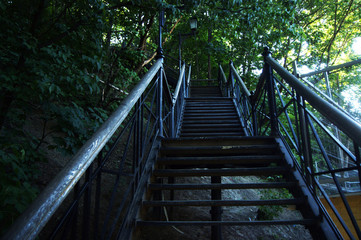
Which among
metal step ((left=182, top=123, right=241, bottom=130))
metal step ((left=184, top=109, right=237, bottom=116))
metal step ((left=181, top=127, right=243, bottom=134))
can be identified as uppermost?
metal step ((left=184, top=109, right=237, bottom=116))

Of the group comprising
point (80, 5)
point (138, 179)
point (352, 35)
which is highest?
point (352, 35)

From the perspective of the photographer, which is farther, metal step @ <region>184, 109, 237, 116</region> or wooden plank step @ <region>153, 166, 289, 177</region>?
metal step @ <region>184, 109, 237, 116</region>

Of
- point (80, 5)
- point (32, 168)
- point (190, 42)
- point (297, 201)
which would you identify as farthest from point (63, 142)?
point (190, 42)

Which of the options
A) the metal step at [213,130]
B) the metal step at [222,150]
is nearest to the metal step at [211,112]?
the metal step at [213,130]

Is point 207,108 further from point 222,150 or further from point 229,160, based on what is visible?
point 229,160

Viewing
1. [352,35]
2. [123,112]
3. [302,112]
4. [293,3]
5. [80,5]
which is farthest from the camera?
[352,35]

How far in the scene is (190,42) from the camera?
17250 mm

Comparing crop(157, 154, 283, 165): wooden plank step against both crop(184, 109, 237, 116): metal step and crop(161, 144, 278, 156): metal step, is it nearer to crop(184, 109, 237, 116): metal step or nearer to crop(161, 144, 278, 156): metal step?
crop(161, 144, 278, 156): metal step

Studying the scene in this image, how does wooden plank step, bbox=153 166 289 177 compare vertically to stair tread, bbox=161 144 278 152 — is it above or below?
below

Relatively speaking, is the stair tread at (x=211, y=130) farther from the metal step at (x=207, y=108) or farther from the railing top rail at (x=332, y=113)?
the railing top rail at (x=332, y=113)

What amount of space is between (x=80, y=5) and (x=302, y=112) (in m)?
2.66

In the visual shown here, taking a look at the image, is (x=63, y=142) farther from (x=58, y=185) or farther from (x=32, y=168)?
(x=58, y=185)

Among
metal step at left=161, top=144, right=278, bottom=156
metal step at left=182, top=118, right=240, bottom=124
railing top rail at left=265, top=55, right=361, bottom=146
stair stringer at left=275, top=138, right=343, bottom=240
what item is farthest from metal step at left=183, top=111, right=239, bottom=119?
stair stringer at left=275, top=138, right=343, bottom=240

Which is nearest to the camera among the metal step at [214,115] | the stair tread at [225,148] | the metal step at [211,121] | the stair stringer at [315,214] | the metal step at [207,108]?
the stair stringer at [315,214]
